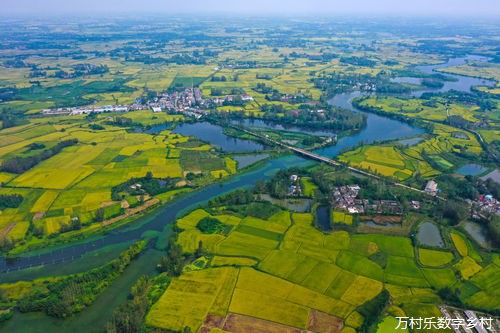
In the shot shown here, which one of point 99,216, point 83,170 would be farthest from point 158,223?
point 83,170

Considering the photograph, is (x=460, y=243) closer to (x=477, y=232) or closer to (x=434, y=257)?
(x=477, y=232)

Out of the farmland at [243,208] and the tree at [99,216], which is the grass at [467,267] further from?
the tree at [99,216]

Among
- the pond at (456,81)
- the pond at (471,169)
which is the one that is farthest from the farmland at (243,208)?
the pond at (456,81)

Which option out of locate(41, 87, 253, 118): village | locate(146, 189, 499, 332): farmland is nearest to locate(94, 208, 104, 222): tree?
locate(146, 189, 499, 332): farmland

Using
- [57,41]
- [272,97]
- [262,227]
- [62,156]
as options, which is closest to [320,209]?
[262,227]

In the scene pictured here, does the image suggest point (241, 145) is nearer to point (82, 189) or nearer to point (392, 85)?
point (82, 189)

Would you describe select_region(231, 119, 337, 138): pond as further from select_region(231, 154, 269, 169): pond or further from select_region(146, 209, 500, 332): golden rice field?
select_region(146, 209, 500, 332): golden rice field
